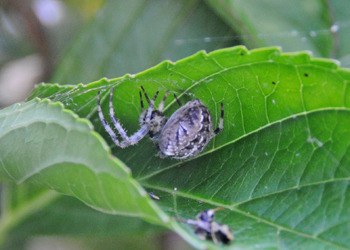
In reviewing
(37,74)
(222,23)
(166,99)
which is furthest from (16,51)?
(166,99)

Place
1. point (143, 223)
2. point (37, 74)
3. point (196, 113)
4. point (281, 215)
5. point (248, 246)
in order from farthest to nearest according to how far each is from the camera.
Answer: point (37, 74) < point (143, 223) < point (196, 113) < point (281, 215) < point (248, 246)

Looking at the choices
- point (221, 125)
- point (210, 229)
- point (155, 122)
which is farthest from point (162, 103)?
point (210, 229)

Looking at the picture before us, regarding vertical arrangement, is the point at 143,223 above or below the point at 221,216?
above

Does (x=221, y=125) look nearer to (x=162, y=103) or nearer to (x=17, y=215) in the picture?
(x=162, y=103)

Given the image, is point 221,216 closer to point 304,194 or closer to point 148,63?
point 304,194

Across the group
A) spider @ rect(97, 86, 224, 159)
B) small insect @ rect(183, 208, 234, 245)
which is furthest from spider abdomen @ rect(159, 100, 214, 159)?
small insect @ rect(183, 208, 234, 245)

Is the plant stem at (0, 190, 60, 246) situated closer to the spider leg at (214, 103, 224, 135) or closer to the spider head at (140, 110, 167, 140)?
the spider head at (140, 110, 167, 140)
